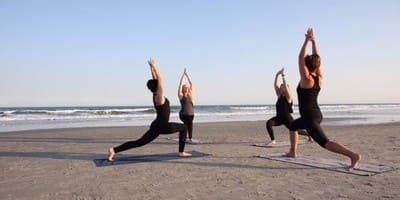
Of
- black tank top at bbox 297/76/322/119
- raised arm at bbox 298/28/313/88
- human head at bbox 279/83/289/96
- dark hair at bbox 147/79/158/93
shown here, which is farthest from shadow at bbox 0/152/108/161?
raised arm at bbox 298/28/313/88

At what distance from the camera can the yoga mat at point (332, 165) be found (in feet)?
19.4

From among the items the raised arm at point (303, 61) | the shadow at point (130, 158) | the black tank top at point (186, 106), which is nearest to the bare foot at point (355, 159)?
the shadow at point (130, 158)

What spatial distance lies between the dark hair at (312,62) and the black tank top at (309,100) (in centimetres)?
18

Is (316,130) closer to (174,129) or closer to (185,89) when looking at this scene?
(174,129)

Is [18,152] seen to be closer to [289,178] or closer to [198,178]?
[198,178]

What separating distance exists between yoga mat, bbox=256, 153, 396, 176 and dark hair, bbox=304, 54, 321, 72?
67.1 inches

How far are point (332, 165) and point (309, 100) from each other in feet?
4.27

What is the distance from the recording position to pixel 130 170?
21.3 ft

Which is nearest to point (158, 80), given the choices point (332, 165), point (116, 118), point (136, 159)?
point (136, 159)

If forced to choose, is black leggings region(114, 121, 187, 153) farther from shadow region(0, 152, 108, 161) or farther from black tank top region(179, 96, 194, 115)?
black tank top region(179, 96, 194, 115)

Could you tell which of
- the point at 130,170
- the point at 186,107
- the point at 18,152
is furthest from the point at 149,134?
the point at 18,152

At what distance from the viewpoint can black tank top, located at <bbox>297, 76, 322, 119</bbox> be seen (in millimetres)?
6067

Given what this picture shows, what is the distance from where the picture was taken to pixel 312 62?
19.5 feet

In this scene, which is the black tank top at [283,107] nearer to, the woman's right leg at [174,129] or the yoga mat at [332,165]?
the yoga mat at [332,165]
